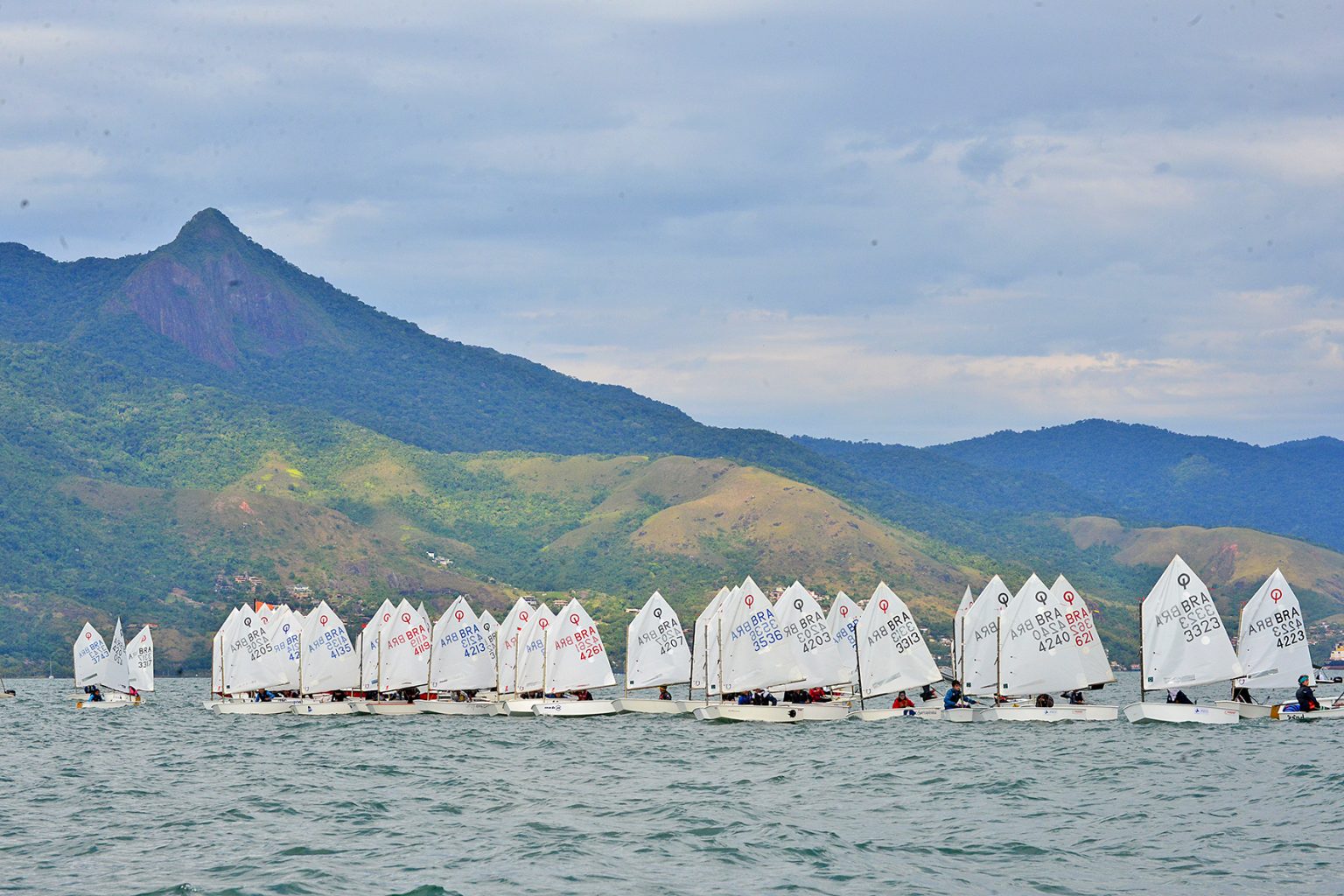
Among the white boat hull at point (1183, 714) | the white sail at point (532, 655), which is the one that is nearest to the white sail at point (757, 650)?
the white sail at point (532, 655)

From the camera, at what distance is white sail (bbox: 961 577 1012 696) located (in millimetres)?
80938

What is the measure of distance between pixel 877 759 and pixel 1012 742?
870 centimetres

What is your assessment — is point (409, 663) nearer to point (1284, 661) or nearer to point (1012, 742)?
point (1012, 742)

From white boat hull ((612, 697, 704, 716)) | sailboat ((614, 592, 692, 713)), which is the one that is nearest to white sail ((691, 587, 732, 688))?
sailboat ((614, 592, 692, 713))

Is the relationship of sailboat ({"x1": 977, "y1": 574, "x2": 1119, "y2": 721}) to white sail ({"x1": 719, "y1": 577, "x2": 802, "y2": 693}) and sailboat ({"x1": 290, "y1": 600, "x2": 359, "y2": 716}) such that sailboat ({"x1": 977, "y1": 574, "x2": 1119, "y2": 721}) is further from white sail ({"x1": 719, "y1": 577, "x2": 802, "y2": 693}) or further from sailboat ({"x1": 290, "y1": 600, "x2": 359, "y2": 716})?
sailboat ({"x1": 290, "y1": 600, "x2": 359, "y2": 716})

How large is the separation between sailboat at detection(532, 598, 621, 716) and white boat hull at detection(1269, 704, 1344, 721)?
34920mm

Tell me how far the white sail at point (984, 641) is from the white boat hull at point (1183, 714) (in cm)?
767

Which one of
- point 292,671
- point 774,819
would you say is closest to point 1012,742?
point 774,819

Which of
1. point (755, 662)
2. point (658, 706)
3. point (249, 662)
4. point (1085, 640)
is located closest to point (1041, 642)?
point (1085, 640)

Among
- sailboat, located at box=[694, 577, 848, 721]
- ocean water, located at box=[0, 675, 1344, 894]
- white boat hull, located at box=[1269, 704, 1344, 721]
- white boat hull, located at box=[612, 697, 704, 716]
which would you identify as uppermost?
sailboat, located at box=[694, 577, 848, 721]

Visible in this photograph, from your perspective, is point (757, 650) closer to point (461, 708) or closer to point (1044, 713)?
point (1044, 713)

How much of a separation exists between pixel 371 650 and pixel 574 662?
17833 mm

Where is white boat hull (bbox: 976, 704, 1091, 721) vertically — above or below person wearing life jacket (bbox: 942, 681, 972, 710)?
below

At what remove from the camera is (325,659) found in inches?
3974
